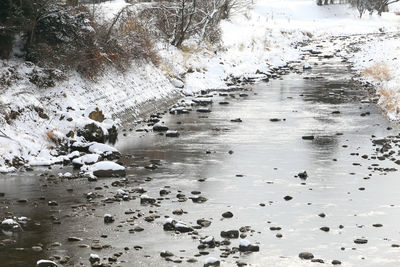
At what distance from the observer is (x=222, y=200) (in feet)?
→ 43.3

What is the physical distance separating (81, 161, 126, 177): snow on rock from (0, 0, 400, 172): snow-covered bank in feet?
5.47

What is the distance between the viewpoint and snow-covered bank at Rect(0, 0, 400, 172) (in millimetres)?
17469

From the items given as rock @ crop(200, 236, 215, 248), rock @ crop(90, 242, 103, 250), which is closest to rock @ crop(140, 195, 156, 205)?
rock @ crop(90, 242, 103, 250)

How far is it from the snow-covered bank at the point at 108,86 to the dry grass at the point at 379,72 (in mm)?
6018

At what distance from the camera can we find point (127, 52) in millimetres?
26609

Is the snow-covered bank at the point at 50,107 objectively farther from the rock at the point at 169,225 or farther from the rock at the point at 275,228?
the rock at the point at 275,228

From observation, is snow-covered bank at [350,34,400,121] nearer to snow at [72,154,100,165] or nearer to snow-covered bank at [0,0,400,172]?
snow-covered bank at [0,0,400,172]

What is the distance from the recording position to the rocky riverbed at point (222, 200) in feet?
33.7

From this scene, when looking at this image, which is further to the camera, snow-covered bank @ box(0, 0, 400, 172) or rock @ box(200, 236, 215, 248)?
snow-covered bank @ box(0, 0, 400, 172)

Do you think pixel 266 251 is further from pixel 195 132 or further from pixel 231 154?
pixel 195 132

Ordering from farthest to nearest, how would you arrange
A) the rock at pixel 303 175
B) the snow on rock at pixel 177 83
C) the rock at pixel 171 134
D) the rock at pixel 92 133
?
1. the snow on rock at pixel 177 83
2. the rock at pixel 171 134
3. the rock at pixel 92 133
4. the rock at pixel 303 175

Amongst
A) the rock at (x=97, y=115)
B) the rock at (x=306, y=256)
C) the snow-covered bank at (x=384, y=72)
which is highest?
the snow-covered bank at (x=384, y=72)

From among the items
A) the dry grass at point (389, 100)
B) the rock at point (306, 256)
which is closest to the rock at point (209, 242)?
the rock at point (306, 256)

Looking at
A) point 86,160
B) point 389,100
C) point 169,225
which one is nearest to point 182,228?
point 169,225
